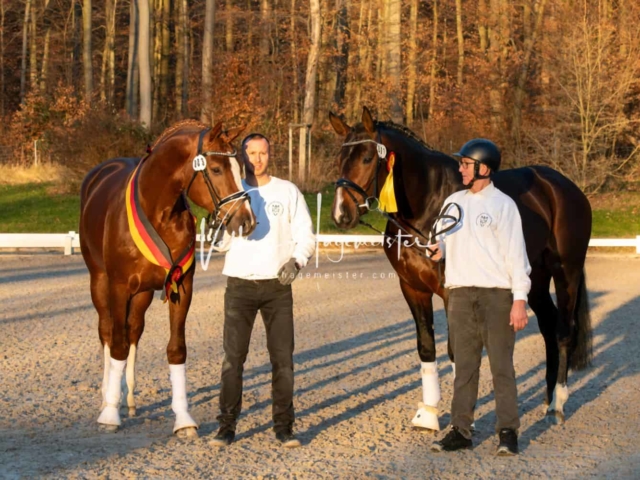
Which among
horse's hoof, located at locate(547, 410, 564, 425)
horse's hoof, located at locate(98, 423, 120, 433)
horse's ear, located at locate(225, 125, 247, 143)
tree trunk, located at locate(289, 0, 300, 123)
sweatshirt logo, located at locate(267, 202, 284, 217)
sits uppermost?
tree trunk, located at locate(289, 0, 300, 123)

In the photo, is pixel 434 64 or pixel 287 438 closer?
pixel 287 438

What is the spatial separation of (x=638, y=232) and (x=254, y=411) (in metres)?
17.1

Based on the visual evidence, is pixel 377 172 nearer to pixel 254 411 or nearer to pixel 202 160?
pixel 202 160

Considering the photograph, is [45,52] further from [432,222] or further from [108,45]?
[432,222]

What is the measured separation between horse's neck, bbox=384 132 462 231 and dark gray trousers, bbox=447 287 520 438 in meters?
0.95

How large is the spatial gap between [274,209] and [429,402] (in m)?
1.79

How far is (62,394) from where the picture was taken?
297 inches

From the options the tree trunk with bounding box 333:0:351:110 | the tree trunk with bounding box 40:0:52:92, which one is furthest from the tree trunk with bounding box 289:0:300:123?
the tree trunk with bounding box 40:0:52:92

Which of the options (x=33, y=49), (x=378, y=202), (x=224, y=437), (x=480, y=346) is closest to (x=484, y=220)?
(x=480, y=346)

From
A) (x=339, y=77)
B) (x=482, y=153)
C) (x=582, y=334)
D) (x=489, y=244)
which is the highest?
(x=339, y=77)

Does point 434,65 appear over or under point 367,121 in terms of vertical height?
over

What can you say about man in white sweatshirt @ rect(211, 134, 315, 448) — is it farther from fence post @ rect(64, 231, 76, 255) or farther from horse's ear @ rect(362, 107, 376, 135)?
fence post @ rect(64, 231, 76, 255)

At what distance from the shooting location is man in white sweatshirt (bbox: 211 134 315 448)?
6.06m

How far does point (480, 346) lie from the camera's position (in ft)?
19.9
